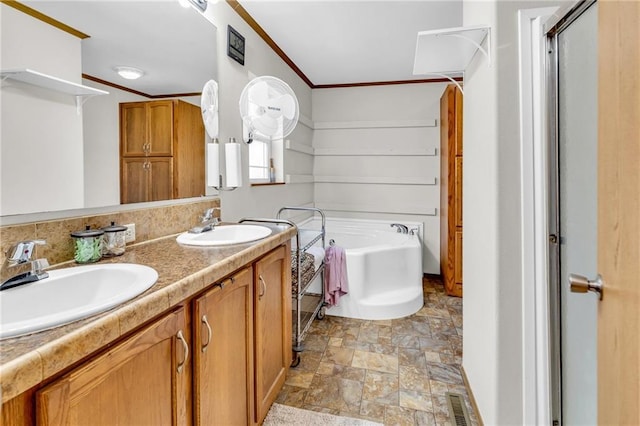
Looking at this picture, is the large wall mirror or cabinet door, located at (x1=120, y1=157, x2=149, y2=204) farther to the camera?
cabinet door, located at (x1=120, y1=157, x2=149, y2=204)

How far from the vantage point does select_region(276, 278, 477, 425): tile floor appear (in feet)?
5.62


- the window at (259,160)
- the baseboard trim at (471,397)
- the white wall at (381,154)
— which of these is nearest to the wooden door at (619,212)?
the baseboard trim at (471,397)

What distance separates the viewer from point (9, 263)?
2.92ft

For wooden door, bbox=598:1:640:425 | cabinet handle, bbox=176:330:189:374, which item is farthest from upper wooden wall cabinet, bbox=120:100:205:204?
wooden door, bbox=598:1:640:425

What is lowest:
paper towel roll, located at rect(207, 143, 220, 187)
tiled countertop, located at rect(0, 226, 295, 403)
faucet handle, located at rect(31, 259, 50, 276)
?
tiled countertop, located at rect(0, 226, 295, 403)

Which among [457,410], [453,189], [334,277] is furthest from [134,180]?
[453,189]

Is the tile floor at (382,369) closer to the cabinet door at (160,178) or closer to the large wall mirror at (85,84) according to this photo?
the cabinet door at (160,178)

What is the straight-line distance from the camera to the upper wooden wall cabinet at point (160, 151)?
1401 mm

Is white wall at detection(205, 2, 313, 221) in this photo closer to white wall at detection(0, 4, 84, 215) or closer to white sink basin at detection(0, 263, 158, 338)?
white wall at detection(0, 4, 84, 215)

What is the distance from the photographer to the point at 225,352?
3.85 feet

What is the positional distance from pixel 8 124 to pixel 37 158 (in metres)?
0.12

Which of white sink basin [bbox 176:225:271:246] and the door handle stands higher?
white sink basin [bbox 176:225:271:246]

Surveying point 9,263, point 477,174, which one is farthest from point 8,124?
point 477,174

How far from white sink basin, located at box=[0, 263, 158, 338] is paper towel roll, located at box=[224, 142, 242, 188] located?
1062mm
